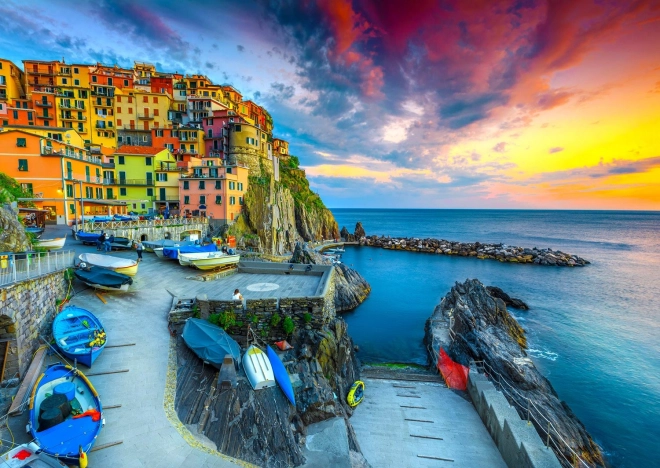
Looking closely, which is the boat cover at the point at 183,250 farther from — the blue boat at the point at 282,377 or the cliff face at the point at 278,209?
the cliff face at the point at 278,209

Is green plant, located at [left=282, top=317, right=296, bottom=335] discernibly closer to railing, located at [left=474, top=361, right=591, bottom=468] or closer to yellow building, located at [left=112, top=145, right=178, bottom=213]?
railing, located at [left=474, top=361, right=591, bottom=468]

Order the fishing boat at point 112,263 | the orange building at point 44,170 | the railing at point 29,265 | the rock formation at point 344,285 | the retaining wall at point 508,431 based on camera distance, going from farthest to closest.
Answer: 1. the rock formation at point 344,285
2. the orange building at point 44,170
3. the fishing boat at point 112,263
4. the retaining wall at point 508,431
5. the railing at point 29,265

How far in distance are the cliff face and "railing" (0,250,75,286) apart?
3042cm

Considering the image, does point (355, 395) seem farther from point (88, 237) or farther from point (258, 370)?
point (88, 237)

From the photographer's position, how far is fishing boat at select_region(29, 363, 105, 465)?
268 inches

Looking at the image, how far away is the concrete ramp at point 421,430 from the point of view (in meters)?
11.4

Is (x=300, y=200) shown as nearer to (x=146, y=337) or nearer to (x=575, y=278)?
(x=575, y=278)

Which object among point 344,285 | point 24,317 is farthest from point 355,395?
point 344,285

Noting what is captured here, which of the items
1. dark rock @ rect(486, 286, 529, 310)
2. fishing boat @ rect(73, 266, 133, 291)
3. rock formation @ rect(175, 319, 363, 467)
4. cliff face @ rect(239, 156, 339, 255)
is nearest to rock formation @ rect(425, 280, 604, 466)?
dark rock @ rect(486, 286, 529, 310)

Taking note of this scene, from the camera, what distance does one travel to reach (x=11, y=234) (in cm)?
1369

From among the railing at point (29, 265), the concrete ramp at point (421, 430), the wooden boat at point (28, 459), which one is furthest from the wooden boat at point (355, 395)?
the railing at point (29, 265)

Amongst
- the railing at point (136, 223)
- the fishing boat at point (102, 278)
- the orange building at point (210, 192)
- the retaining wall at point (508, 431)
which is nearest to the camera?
the retaining wall at point (508, 431)

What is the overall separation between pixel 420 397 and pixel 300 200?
5958 centimetres

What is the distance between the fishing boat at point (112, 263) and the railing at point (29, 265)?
1.47 meters
